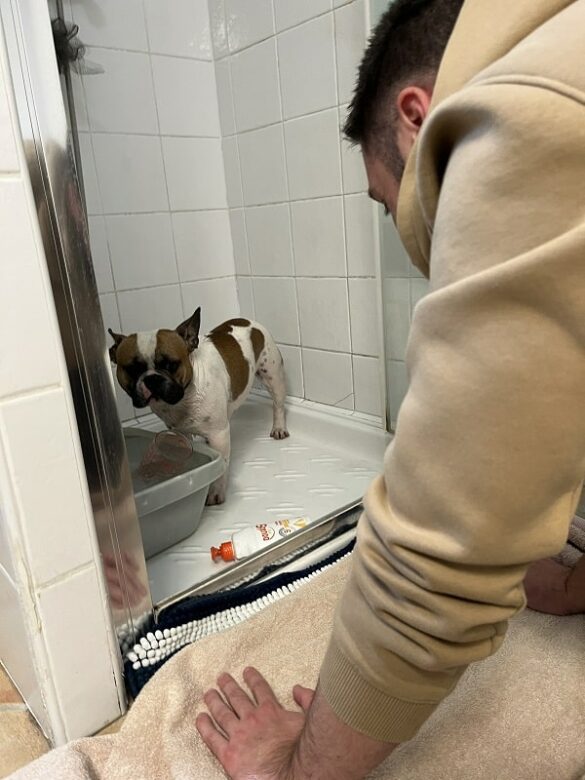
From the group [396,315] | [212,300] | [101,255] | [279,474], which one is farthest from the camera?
[212,300]

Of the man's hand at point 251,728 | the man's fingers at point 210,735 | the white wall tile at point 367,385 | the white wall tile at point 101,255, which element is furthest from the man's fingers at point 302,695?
the white wall tile at point 101,255

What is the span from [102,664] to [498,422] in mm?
673

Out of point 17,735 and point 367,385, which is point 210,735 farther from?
point 367,385

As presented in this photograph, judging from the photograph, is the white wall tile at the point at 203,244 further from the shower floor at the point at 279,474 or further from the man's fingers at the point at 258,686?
the man's fingers at the point at 258,686

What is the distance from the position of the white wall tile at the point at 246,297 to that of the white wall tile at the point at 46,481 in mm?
1177

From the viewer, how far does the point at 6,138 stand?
0.60 metres

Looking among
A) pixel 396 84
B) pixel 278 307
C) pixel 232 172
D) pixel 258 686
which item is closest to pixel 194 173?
pixel 232 172

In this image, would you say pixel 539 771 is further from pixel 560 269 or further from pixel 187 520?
pixel 187 520

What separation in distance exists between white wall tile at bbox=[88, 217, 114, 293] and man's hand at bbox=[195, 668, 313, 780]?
44.8 inches

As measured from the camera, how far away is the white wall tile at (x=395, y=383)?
4.52ft

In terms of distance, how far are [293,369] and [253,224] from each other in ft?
1.46

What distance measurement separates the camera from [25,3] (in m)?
0.60

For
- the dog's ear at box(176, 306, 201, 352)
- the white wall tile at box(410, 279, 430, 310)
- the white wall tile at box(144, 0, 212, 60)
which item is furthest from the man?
the white wall tile at box(144, 0, 212, 60)

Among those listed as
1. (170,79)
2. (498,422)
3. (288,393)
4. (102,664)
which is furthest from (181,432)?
(498,422)
